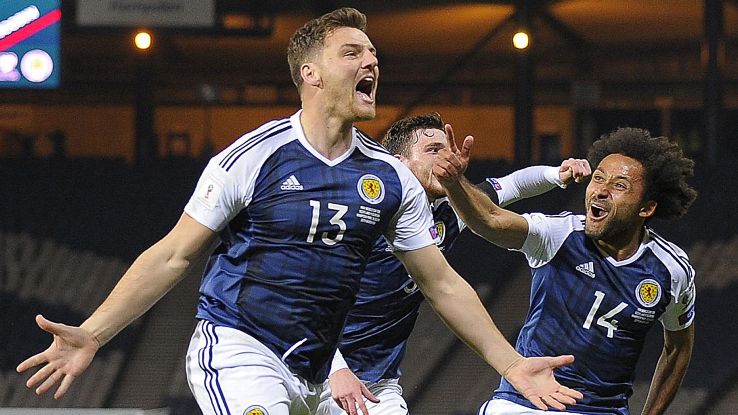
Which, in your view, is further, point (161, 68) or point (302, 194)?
point (161, 68)

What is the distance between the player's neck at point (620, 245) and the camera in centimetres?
537

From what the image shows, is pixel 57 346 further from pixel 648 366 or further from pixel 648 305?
pixel 648 366

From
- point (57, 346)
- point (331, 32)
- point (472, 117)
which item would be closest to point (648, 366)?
point (472, 117)

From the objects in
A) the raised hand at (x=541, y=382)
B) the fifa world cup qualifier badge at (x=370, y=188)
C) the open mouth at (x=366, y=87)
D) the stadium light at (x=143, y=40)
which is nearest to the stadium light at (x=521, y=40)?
the stadium light at (x=143, y=40)

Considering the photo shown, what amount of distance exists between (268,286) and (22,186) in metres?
5.99

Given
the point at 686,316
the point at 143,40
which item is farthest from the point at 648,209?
the point at 143,40

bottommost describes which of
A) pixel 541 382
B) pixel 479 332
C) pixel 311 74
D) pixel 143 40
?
pixel 541 382

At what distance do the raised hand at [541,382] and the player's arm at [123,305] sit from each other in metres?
0.99

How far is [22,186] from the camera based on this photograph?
996 cm

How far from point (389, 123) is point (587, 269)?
467 cm

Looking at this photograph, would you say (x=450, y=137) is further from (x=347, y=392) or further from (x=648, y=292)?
(x=648, y=292)

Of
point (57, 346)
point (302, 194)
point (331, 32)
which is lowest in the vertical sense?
point (57, 346)

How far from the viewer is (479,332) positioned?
14.5 ft

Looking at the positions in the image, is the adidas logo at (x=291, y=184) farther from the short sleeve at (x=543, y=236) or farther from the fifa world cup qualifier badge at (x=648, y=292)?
the fifa world cup qualifier badge at (x=648, y=292)
